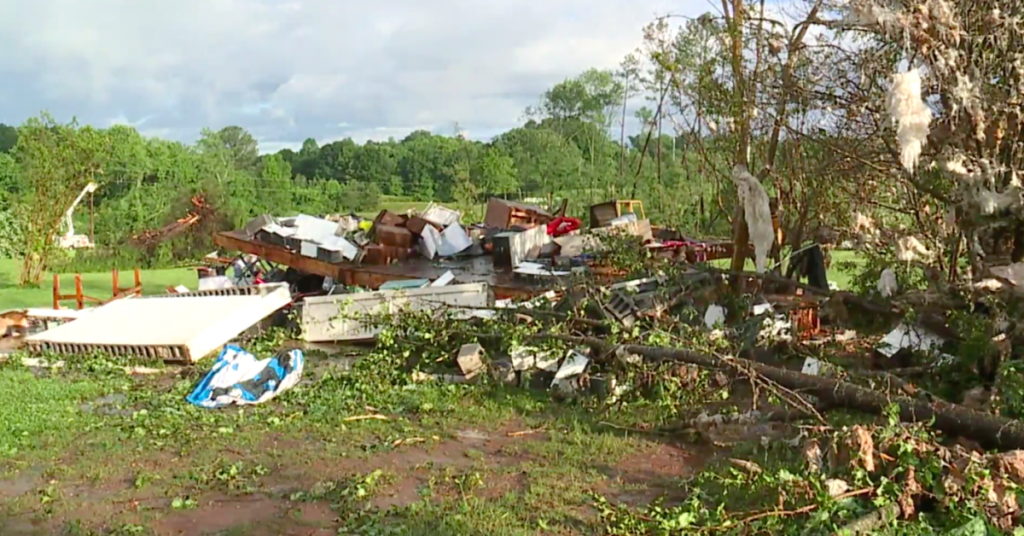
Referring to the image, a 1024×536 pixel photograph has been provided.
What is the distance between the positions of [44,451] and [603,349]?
4.01 m

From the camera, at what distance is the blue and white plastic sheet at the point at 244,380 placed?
22.6 feet

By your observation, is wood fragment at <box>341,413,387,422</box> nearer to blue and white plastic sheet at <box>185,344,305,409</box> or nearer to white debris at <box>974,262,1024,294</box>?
blue and white plastic sheet at <box>185,344,305,409</box>

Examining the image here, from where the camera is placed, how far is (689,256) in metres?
10.5

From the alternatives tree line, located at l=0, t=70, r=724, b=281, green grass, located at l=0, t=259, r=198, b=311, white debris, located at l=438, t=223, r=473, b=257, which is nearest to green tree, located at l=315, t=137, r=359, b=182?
tree line, located at l=0, t=70, r=724, b=281

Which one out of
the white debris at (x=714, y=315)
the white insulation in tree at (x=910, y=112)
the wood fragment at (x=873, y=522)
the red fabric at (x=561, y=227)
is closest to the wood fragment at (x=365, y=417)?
the white debris at (x=714, y=315)

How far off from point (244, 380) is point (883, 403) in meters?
4.96

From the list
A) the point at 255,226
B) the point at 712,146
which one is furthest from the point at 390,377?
the point at 255,226

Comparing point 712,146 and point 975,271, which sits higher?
point 712,146

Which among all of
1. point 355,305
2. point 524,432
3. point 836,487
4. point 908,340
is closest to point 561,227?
point 355,305

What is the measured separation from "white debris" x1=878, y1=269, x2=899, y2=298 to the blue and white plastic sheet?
502cm

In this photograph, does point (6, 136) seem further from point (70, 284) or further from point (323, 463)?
point (323, 463)

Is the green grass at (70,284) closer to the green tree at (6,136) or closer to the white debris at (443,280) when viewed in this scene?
the white debris at (443,280)

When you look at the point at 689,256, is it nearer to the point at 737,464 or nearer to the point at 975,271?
the point at 975,271

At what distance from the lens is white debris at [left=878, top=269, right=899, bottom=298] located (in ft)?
23.1
